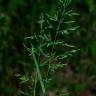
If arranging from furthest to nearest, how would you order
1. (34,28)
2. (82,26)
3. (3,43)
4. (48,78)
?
(82,26)
(34,28)
(3,43)
(48,78)

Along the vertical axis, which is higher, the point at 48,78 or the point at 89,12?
the point at 48,78

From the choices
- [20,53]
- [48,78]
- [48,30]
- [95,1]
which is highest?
[48,30]

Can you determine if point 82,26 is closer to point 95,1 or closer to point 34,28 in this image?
point 95,1

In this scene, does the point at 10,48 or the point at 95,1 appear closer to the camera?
the point at 10,48

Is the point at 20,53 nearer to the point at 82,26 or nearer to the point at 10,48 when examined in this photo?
the point at 10,48

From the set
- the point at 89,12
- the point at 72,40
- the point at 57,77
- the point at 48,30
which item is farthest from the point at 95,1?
the point at 48,30

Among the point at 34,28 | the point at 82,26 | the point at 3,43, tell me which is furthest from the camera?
the point at 82,26
